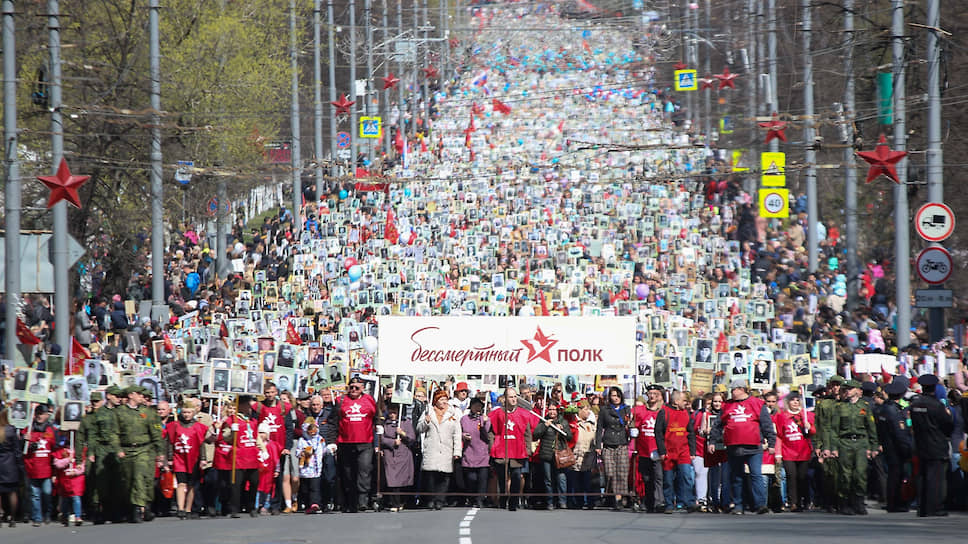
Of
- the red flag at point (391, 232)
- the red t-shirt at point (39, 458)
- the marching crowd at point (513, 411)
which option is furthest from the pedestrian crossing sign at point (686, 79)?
the red t-shirt at point (39, 458)

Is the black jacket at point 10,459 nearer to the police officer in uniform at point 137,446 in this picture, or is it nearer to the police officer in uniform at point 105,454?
the police officer in uniform at point 105,454

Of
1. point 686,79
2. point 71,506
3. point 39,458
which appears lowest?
point 71,506

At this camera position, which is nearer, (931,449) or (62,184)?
(931,449)

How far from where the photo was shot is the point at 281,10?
5491 centimetres

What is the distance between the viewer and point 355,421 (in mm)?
20406

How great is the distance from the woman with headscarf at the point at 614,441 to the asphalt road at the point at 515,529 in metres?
0.67

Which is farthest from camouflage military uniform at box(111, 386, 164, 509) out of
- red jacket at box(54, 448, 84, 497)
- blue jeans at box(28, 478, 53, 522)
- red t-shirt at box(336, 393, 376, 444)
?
red t-shirt at box(336, 393, 376, 444)

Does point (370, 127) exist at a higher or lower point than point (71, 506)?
higher

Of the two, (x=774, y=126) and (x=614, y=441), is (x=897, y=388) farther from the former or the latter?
(x=774, y=126)

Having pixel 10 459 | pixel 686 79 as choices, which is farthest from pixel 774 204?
pixel 10 459

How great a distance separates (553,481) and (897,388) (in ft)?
14.4

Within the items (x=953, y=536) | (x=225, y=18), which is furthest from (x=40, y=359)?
(x=225, y=18)

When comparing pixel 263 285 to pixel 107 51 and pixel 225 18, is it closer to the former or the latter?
pixel 107 51

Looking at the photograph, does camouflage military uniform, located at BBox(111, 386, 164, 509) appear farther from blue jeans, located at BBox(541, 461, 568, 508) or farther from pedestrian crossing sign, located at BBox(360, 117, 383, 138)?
pedestrian crossing sign, located at BBox(360, 117, 383, 138)
